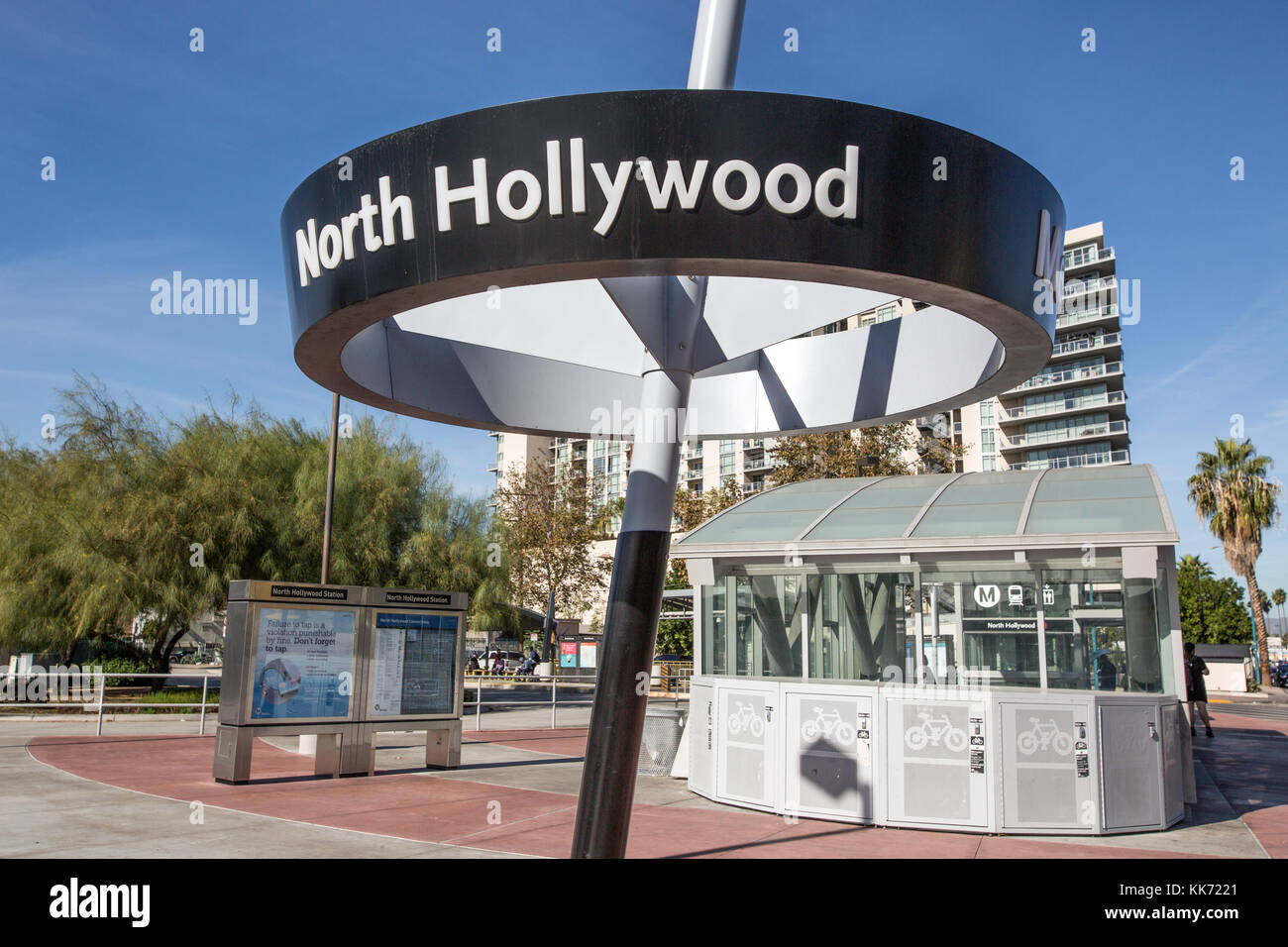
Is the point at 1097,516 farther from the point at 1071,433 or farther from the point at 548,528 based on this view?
the point at 1071,433

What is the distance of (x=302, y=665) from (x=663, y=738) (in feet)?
16.5

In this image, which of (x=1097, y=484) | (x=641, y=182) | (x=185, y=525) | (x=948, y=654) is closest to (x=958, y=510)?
(x=948, y=654)

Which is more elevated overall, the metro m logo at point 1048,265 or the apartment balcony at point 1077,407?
the apartment balcony at point 1077,407

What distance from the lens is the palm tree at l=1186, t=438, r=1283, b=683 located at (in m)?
51.4

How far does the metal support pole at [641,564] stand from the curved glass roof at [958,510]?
18.6ft

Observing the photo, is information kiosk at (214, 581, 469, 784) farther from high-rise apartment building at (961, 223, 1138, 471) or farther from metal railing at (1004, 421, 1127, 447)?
metal railing at (1004, 421, 1127, 447)

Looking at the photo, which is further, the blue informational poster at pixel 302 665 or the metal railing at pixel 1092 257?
the metal railing at pixel 1092 257

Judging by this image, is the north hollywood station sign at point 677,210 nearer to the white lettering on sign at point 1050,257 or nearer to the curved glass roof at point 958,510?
the white lettering on sign at point 1050,257

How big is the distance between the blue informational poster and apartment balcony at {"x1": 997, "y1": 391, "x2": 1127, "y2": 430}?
77.6 m

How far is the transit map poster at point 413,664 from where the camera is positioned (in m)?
14.1

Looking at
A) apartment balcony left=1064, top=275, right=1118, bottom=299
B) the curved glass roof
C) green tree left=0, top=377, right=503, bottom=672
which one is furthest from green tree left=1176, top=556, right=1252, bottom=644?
the curved glass roof

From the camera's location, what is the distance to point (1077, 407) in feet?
266

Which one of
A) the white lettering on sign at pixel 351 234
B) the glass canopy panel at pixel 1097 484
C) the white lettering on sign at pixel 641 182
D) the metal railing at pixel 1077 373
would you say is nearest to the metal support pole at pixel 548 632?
the glass canopy panel at pixel 1097 484

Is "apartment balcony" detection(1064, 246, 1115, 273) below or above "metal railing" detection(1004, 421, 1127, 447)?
above
